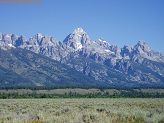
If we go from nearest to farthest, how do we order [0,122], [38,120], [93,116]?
[0,122], [38,120], [93,116]

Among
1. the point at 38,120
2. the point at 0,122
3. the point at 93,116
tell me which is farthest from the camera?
the point at 93,116

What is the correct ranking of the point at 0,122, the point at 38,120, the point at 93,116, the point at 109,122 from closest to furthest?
1. the point at 109,122
2. the point at 0,122
3. the point at 38,120
4. the point at 93,116

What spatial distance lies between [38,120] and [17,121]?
70.9 inches

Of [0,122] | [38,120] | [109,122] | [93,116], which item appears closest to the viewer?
[109,122]

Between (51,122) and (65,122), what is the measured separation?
1038mm

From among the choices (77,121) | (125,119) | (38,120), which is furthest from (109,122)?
(38,120)

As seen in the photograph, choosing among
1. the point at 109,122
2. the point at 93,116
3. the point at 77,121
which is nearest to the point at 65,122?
the point at 77,121

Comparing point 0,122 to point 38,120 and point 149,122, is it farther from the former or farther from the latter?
point 149,122

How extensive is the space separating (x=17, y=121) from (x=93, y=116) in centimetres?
495

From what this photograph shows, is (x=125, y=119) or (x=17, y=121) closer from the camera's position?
(x=17, y=121)

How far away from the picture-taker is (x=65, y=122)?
1481cm

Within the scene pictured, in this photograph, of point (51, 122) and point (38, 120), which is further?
point (38, 120)

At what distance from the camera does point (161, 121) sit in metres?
15.2

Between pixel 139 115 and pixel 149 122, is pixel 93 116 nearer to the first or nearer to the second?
pixel 139 115
